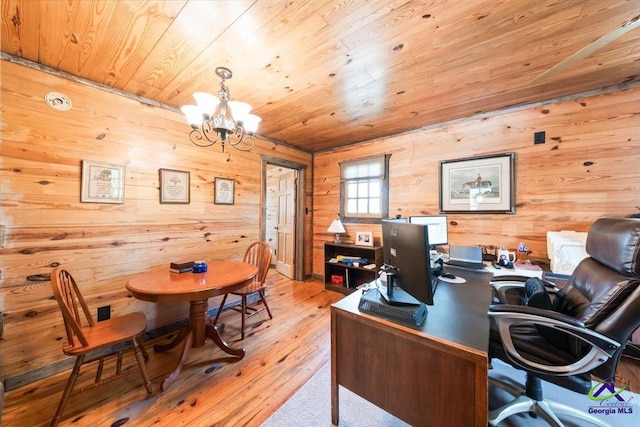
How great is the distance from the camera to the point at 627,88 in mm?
2064

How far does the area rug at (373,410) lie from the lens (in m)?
1.40

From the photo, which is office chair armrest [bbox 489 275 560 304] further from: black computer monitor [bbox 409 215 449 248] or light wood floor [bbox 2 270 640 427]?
light wood floor [bbox 2 270 640 427]

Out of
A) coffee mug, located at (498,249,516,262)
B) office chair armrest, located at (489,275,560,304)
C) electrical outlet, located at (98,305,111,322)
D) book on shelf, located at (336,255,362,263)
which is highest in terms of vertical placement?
coffee mug, located at (498,249,516,262)

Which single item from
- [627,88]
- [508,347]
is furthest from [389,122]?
[508,347]

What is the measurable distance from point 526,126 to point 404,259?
250cm

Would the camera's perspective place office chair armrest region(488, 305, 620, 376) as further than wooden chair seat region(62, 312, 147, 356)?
No

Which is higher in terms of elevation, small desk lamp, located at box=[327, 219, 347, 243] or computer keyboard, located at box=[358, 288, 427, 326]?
small desk lamp, located at box=[327, 219, 347, 243]

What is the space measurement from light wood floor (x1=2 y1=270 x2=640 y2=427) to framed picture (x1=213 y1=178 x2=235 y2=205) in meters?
1.52

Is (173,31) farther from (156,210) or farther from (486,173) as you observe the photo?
(486,173)

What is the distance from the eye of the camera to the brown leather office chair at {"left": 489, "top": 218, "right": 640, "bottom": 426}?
1026 millimetres

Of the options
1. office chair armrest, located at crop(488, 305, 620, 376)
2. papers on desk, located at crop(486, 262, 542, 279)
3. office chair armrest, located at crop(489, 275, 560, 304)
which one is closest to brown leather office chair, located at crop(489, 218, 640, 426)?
office chair armrest, located at crop(488, 305, 620, 376)

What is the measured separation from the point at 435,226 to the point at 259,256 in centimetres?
207

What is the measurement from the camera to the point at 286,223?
451 cm

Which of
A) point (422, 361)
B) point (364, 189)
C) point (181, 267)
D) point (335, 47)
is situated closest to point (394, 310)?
point (422, 361)
